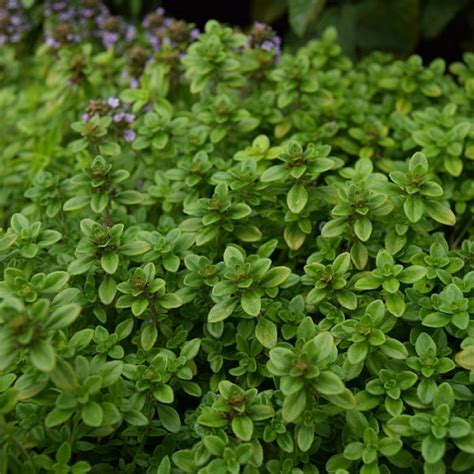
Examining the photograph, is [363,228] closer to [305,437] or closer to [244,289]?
[244,289]

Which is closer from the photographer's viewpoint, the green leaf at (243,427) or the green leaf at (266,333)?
the green leaf at (243,427)

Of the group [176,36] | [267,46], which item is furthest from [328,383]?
[176,36]

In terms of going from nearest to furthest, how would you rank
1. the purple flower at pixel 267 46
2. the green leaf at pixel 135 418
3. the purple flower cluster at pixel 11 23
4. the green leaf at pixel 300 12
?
the green leaf at pixel 135 418 → the purple flower at pixel 267 46 → the green leaf at pixel 300 12 → the purple flower cluster at pixel 11 23

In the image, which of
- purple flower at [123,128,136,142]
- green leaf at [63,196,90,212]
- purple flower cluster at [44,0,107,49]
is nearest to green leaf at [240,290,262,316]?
green leaf at [63,196,90,212]

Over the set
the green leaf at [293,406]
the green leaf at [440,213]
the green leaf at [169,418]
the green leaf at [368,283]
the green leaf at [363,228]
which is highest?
the green leaf at [363,228]

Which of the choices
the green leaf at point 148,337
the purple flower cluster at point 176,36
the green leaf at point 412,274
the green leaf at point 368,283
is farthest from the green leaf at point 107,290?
the purple flower cluster at point 176,36

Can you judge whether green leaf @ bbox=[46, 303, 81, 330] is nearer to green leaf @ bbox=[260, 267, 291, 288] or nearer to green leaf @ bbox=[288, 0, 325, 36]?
green leaf @ bbox=[260, 267, 291, 288]

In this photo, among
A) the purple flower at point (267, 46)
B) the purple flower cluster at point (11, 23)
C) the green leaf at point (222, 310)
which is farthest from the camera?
the purple flower cluster at point (11, 23)

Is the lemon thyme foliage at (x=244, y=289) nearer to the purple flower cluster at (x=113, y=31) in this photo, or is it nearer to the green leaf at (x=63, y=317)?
the green leaf at (x=63, y=317)
